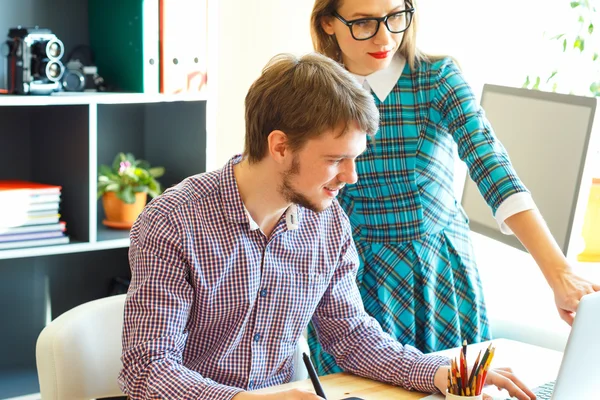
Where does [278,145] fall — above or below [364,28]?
below

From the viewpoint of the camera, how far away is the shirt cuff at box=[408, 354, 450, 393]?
1.38 meters

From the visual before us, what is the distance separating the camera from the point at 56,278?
2.78 metres

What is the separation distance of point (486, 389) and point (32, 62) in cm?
161

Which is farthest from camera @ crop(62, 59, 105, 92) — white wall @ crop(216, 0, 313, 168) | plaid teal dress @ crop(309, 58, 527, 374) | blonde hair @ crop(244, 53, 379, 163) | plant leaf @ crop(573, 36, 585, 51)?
plant leaf @ crop(573, 36, 585, 51)

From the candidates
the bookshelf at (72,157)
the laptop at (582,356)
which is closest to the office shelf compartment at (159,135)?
the bookshelf at (72,157)

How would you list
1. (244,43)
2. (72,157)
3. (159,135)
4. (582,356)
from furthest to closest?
1. (244,43)
2. (159,135)
3. (72,157)
4. (582,356)

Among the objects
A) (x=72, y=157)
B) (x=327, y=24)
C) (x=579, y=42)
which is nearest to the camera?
(x=327, y=24)

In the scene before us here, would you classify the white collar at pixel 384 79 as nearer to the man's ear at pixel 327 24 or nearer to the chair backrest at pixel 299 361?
the man's ear at pixel 327 24

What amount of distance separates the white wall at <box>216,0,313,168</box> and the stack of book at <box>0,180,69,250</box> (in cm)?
76

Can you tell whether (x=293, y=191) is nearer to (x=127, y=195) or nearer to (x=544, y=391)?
(x=544, y=391)

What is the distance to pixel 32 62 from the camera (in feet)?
Answer: 7.68

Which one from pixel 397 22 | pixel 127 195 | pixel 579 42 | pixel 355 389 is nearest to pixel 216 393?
pixel 355 389

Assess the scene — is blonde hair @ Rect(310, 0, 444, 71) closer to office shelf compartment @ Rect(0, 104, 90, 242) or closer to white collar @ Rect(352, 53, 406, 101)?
white collar @ Rect(352, 53, 406, 101)

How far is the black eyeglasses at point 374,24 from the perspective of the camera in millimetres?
1650
